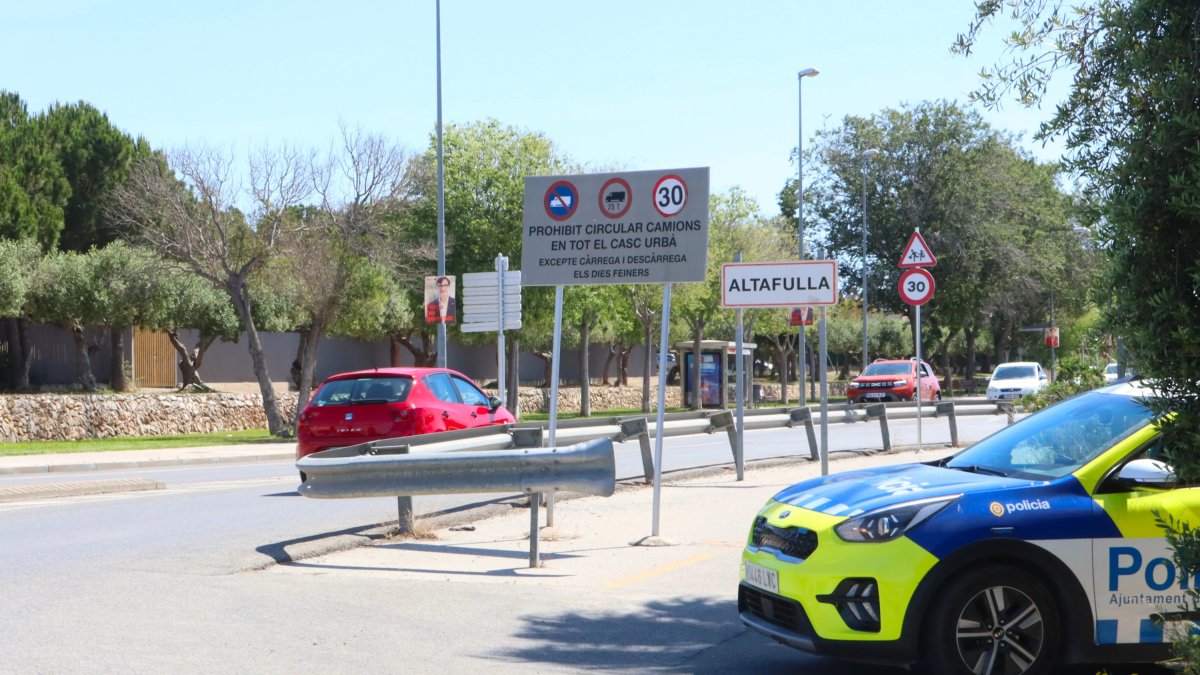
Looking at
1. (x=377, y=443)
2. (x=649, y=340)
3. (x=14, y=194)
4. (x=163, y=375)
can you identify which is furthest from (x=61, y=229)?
(x=377, y=443)

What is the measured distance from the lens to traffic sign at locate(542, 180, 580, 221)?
11344 mm

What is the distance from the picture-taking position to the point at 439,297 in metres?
25.0

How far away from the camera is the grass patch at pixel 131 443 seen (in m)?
25.9

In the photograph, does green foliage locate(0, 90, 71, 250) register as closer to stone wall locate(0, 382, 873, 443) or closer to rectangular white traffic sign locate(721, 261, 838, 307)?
stone wall locate(0, 382, 873, 443)

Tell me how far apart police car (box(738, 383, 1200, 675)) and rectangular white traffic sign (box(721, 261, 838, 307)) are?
7095 millimetres

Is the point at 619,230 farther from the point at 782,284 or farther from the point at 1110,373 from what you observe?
the point at 1110,373

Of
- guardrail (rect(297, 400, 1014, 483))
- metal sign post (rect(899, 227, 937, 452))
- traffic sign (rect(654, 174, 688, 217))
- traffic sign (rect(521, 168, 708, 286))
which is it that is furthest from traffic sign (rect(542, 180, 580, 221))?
metal sign post (rect(899, 227, 937, 452))

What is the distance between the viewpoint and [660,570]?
954cm

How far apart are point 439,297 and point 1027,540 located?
20.0 metres

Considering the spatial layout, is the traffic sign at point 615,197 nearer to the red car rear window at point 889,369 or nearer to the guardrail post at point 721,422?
the guardrail post at point 721,422

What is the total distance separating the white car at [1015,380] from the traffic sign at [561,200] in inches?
1101

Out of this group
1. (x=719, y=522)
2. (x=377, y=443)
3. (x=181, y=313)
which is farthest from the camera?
(x=181, y=313)

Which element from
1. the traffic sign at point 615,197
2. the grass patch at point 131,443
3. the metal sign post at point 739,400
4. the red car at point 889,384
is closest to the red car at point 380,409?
the metal sign post at point 739,400

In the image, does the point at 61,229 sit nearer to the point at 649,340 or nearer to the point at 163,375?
the point at 163,375
